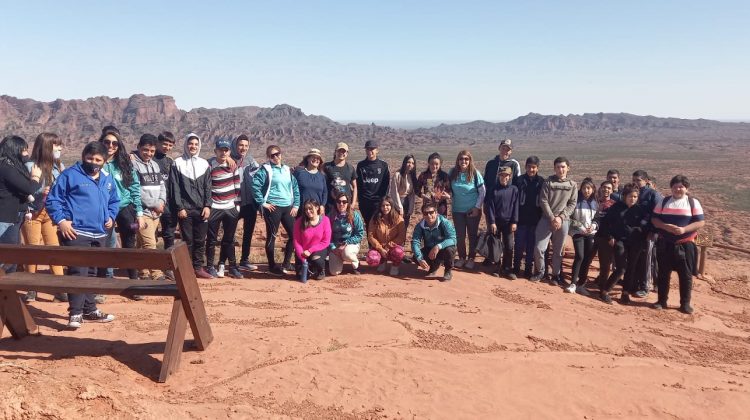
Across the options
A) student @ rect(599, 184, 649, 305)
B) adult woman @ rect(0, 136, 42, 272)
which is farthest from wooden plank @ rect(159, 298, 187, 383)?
student @ rect(599, 184, 649, 305)

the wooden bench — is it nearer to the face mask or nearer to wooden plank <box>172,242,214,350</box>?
wooden plank <box>172,242,214,350</box>

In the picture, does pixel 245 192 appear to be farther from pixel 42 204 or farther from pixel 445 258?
pixel 445 258

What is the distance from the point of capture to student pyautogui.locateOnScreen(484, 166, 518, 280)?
727 centimetres

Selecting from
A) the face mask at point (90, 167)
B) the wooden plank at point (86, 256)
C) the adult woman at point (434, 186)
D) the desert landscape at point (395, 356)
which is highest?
the face mask at point (90, 167)

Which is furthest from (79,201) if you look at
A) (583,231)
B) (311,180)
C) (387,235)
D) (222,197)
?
(583,231)

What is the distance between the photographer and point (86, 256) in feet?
11.4

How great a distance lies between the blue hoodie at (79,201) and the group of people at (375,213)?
3.07ft

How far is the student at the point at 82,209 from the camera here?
14.9 ft

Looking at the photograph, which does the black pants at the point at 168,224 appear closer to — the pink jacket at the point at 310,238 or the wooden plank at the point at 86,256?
the pink jacket at the point at 310,238

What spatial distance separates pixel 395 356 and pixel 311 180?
3.48 meters

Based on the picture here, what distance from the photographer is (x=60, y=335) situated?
4.38 m

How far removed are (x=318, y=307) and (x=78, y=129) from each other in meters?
95.5

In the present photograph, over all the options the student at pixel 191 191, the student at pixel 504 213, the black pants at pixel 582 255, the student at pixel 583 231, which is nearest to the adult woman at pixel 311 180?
the student at pixel 191 191

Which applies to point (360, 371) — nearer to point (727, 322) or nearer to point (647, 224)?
point (647, 224)
